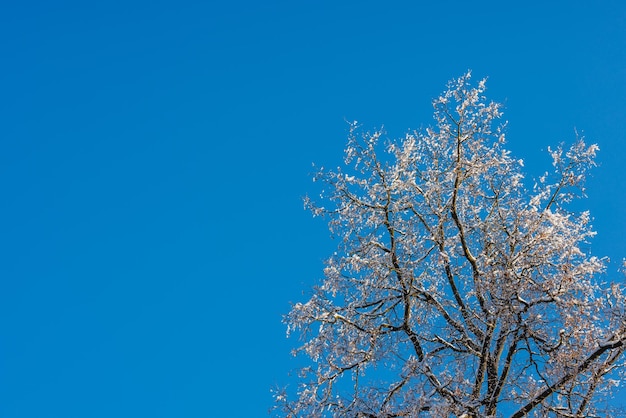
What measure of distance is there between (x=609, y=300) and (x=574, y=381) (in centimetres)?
138

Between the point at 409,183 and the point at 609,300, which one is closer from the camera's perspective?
the point at 609,300

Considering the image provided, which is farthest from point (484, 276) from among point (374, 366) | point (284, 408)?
point (284, 408)

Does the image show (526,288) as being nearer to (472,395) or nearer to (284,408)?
(472,395)

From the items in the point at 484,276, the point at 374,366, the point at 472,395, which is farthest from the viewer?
the point at 374,366

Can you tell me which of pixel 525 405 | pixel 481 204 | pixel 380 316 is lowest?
pixel 525 405

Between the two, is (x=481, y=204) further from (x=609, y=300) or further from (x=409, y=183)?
(x=609, y=300)

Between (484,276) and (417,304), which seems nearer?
(484,276)

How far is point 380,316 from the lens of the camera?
48.8 ft

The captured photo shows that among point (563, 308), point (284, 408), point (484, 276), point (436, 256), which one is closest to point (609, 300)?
point (563, 308)

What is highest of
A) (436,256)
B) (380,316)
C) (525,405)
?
(436,256)

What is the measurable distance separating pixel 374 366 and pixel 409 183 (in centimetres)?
361

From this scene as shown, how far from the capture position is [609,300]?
487 inches

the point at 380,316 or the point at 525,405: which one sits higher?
the point at 380,316

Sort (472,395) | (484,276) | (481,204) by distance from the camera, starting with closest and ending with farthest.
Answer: (472,395) → (484,276) → (481,204)
